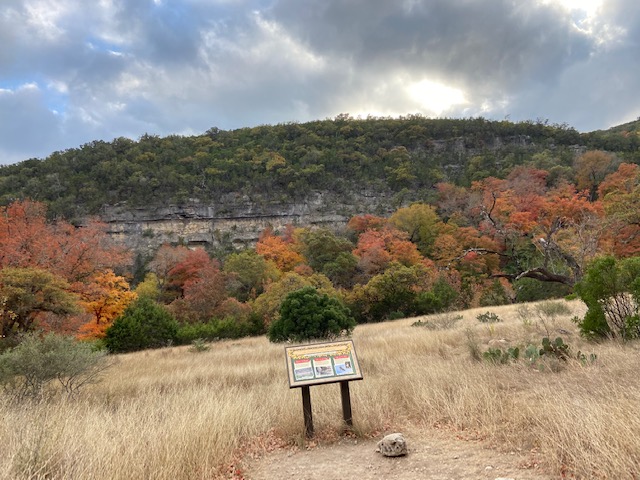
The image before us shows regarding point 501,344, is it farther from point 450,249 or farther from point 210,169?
point 210,169

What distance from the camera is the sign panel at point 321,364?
16.5 ft

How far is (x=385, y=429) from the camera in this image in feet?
17.4

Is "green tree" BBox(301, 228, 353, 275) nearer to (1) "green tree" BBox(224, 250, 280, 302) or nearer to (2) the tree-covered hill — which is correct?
(1) "green tree" BBox(224, 250, 280, 302)

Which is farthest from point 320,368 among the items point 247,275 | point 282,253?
point 282,253

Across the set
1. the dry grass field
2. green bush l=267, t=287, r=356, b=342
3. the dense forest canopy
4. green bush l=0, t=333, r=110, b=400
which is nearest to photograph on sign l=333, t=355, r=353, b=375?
the dry grass field

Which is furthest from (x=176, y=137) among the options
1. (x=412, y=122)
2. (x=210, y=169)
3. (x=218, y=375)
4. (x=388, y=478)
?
(x=388, y=478)

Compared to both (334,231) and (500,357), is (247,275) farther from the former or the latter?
(500,357)

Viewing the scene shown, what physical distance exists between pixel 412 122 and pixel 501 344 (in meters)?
95.0

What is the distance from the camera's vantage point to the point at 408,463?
4164mm

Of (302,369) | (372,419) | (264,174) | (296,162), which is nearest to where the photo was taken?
(302,369)

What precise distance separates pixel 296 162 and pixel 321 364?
269 ft

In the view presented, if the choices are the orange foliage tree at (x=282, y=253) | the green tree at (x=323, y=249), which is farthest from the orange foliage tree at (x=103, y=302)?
the orange foliage tree at (x=282, y=253)

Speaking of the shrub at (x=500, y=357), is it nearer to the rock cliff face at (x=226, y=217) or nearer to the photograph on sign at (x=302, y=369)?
the photograph on sign at (x=302, y=369)

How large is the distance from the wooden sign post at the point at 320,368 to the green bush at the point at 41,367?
4.90m
